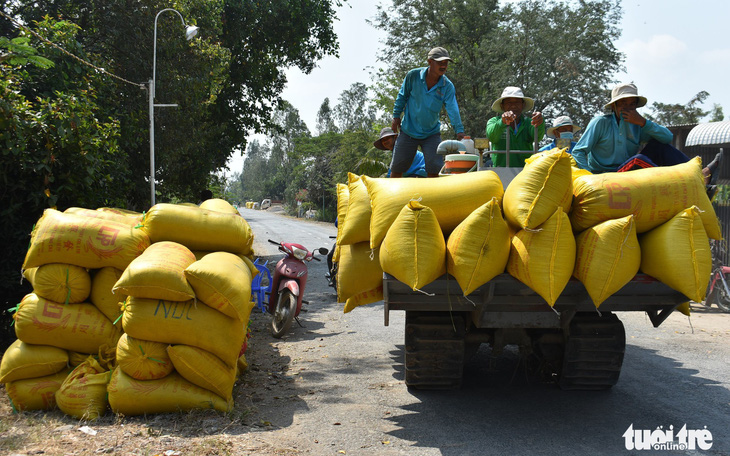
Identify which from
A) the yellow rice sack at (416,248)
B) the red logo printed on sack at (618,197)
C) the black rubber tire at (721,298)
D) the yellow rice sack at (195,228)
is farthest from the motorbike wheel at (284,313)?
the black rubber tire at (721,298)

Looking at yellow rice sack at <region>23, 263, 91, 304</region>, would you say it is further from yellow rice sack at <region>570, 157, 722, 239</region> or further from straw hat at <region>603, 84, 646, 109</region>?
straw hat at <region>603, 84, 646, 109</region>

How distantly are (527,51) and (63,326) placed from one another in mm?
22713

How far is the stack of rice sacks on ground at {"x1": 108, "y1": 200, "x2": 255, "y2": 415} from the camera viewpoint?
3932 mm

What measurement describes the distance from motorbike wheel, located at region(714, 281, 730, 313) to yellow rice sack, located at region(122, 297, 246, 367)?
8068 millimetres

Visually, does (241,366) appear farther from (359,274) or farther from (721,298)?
(721,298)

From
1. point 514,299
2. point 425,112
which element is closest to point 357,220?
point 514,299

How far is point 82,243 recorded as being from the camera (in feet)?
14.3

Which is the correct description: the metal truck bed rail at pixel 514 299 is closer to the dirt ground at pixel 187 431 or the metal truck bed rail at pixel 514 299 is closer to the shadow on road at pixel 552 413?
the shadow on road at pixel 552 413

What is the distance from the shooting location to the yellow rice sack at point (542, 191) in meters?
3.46

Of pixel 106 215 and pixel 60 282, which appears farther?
pixel 106 215

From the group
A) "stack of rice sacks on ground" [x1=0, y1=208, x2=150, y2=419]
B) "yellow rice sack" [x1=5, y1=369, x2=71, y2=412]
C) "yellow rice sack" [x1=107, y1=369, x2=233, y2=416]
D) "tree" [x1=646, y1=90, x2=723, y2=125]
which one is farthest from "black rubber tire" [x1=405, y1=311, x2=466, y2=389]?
"tree" [x1=646, y1=90, x2=723, y2=125]

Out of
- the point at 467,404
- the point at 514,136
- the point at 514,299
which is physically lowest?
the point at 467,404

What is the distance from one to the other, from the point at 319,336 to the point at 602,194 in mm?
4259

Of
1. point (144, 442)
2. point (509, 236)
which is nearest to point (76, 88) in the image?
point (144, 442)
